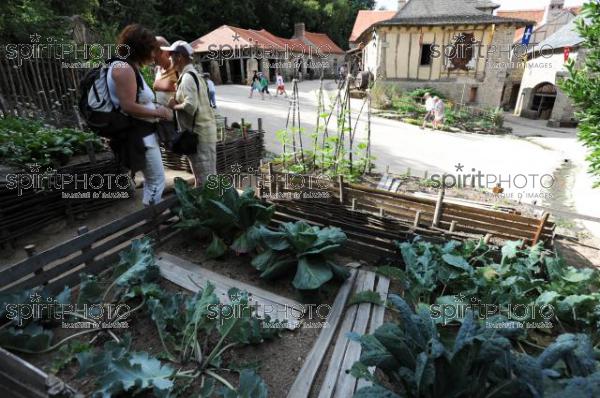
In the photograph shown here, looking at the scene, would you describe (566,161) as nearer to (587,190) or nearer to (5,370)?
(587,190)

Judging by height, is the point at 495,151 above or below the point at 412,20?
below

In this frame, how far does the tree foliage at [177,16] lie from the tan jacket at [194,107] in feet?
23.7

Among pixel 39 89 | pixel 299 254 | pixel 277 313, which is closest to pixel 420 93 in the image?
pixel 39 89

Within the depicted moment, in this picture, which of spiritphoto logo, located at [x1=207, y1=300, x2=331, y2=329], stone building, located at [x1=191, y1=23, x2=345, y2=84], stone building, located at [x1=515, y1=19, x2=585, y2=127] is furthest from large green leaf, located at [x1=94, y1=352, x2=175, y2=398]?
stone building, located at [x1=191, y1=23, x2=345, y2=84]

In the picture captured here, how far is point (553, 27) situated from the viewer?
30.3 meters

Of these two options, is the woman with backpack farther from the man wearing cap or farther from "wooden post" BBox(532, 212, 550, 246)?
"wooden post" BBox(532, 212, 550, 246)

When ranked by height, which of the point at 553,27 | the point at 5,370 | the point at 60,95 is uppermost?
the point at 553,27

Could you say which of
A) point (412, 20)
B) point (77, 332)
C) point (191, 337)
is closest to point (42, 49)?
point (77, 332)

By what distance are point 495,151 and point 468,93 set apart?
9382 mm

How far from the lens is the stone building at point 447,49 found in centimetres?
1825

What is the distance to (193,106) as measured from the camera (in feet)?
11.1

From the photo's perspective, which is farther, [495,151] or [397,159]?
[495,151]

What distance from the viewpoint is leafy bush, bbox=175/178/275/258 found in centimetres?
324

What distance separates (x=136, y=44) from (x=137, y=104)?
0.52 meters
